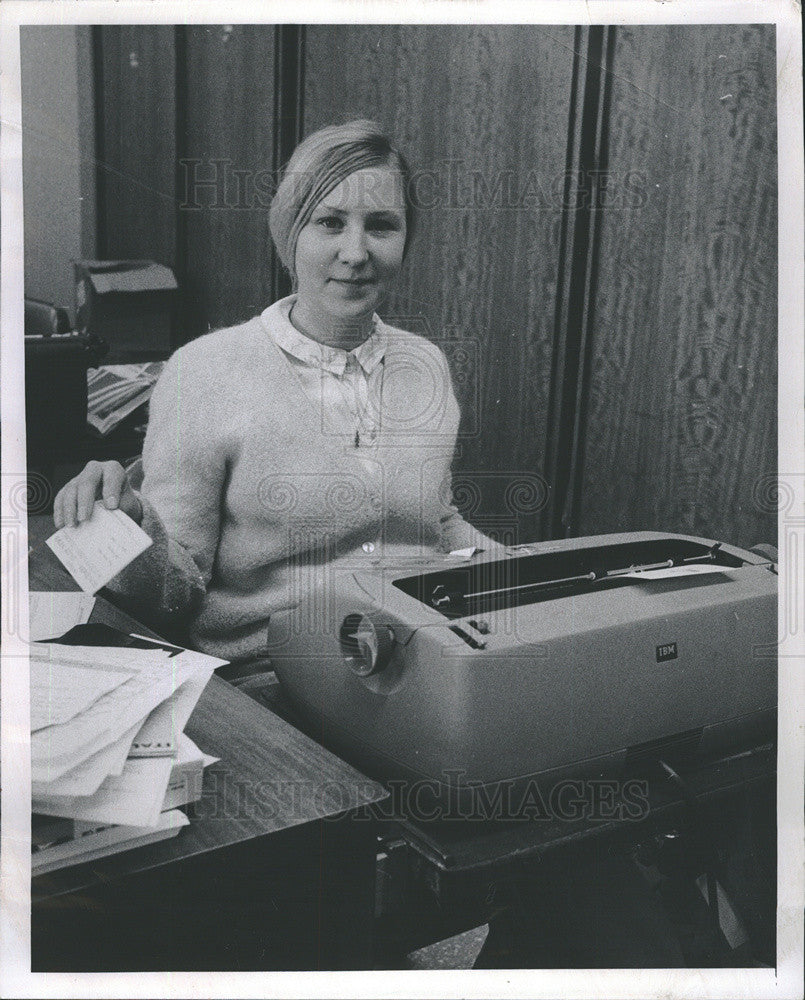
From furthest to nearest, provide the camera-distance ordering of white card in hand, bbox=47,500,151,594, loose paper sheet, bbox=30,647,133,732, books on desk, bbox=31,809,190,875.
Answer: white card in hand, bbox=47,500,151,594 → loose paper sheet, bbox=30,647,133,732 → books on desk, bbox=31,809,190,875

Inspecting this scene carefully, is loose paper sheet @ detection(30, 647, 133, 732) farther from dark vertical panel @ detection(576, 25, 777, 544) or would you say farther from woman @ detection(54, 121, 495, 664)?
dark vertical panel @ detection(576, 25, 777, 544)

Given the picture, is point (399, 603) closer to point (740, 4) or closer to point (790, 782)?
point (790, 782)

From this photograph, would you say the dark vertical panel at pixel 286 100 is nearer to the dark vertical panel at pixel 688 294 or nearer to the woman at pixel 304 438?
the woman at pixel 304 438

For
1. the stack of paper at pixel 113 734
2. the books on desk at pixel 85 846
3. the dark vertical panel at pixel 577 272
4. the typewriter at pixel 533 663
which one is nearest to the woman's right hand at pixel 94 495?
the stack of paper at pixel 113 734

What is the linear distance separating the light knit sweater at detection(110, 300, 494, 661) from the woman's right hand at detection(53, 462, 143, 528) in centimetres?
4

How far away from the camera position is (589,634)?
34.9 inches

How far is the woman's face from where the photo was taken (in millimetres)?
1126

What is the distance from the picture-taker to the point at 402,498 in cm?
119

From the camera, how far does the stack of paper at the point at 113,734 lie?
78cm

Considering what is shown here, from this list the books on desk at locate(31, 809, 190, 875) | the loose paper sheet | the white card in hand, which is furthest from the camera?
the white card in hand

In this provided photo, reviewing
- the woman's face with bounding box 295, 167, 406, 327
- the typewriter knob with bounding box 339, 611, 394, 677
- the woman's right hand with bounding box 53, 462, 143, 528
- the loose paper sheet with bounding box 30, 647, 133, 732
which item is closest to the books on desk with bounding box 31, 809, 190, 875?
the loose paper sheet with bounding box 30, 647, 133, 732

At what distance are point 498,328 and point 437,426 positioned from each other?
0.56 ft

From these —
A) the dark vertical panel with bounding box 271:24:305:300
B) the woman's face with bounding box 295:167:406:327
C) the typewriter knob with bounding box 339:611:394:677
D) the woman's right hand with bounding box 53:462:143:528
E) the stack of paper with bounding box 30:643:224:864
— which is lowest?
the stack of paper with bounding box 30:643:224:864

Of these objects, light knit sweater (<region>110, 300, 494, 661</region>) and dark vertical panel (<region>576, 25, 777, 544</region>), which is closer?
dark vertical panel (<region>576, 25, 777, 544</region>)
